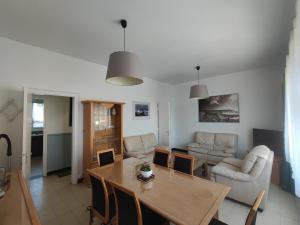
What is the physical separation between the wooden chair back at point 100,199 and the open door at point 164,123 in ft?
12.2

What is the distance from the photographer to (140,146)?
14.4 ft

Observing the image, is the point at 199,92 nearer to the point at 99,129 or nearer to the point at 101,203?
the point at 99,129

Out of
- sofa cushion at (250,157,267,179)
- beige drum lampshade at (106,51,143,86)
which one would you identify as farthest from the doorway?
sofa cushion at (250,157,267,179)

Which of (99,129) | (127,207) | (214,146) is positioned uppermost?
(99,129)

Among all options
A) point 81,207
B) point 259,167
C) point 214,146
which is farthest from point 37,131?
point 259,167

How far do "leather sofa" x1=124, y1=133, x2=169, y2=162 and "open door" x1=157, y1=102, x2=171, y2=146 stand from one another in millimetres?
619

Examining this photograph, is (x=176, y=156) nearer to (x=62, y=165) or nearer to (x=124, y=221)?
Result: (x=124, y=221)

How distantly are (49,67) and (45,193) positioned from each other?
2459mm

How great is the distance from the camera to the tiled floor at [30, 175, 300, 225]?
2172mm

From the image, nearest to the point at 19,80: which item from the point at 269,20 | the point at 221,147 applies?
the point at 269,20

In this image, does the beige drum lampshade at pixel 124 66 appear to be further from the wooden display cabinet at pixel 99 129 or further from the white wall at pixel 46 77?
the white wall at pixel 46 77

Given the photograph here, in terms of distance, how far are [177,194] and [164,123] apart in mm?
3912

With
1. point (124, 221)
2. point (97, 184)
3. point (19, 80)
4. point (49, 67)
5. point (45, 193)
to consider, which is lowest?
point (45, 193)

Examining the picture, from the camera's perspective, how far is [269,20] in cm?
211
